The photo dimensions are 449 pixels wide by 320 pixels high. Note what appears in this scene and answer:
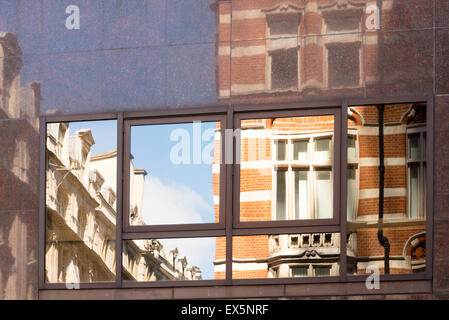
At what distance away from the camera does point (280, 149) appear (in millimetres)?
12766

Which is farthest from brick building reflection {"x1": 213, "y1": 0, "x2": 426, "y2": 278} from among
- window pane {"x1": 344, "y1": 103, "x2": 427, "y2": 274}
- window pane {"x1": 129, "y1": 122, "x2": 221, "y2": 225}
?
window pane {"x1": 129, "y1": 122, "x2": 221, "y2": 225}

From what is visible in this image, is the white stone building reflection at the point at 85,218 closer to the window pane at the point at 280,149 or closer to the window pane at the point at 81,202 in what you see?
the window pane at the point at 81,202

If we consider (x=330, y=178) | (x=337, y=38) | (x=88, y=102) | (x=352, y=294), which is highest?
(x=337, y=38)

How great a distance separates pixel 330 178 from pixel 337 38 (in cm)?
186

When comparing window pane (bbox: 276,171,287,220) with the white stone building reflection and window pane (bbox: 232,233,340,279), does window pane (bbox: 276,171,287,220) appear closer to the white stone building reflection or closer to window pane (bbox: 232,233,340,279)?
window pane (bbox: 232,233,340,279)

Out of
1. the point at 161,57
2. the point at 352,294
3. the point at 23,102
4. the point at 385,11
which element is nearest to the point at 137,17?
the point at 161,57

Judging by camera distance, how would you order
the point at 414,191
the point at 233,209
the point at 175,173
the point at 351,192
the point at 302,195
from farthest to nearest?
the point at 175,173
the point at 233,209
the point at 302,195
the point at 351,192
the point at 414,191

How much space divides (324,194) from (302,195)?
289 mm

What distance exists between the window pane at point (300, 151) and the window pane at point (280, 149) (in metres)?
0.14

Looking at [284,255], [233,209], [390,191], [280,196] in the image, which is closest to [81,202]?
[233,209]

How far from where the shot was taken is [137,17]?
13.3 m

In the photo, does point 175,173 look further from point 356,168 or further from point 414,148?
point 414,148

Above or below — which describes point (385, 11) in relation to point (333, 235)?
above

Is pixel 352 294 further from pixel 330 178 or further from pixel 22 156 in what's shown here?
pixel 22 156
